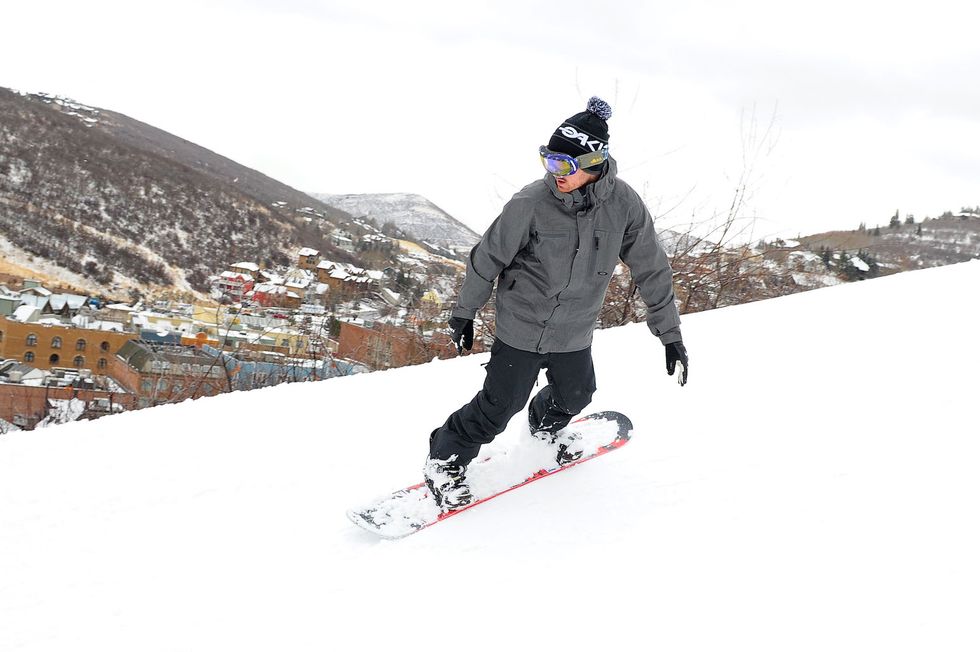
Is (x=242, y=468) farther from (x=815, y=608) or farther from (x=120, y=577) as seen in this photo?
(x=815, y=608)

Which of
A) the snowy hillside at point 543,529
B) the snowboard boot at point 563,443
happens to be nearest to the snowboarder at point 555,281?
the snowboard boot at point 563,443

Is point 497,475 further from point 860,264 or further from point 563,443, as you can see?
point 860,264

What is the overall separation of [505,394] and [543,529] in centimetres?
44

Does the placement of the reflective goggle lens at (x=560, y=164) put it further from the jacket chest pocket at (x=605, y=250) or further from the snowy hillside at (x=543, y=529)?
the snowy hillside at (x=543, y=529)

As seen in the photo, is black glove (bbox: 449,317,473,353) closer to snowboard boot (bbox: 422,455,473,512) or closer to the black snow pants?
the black snow pants

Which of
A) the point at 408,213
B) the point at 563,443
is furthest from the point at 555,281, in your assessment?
the point at 408,213

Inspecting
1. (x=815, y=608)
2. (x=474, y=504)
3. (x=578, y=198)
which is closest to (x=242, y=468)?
(x=474, y=504)

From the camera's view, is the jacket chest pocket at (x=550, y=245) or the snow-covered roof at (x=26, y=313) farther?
the snow-covered roof at (x=26, y=313)

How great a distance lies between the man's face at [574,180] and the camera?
1867 millimetres

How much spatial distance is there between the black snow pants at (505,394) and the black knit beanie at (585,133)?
A: 65 centimetres

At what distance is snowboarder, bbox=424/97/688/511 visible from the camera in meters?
1.91

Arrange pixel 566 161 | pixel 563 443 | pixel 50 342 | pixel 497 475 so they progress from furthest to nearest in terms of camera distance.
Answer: pixel 50 342, pixel 563 443, pixel 497 475, pixel 566 161

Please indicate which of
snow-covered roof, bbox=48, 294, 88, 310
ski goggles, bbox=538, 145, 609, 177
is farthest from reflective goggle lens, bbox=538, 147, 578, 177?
snow-covered roof, bbox=48, 294, 88, 310

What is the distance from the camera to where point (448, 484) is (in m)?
2.10
